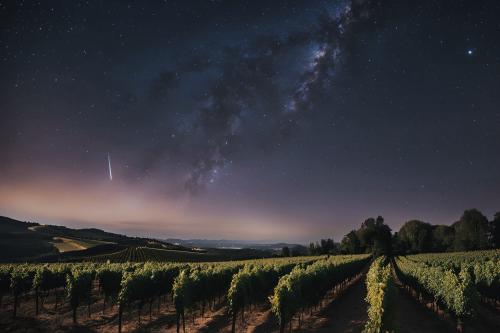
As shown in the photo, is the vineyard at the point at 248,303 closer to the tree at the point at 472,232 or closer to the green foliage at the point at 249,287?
the green foliage at the point at 249,287

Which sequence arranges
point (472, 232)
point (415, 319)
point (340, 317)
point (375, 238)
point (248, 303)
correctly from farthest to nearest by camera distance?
point (375, 238) → point (472, 232) → point (248, 303) → point (340, 317) → point (415, 319)

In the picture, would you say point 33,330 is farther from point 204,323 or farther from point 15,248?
point 15,248

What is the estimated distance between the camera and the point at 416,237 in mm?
140500

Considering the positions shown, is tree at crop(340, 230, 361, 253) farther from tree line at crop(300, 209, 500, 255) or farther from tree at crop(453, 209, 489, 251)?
tree at crop(453, 209, 489, 251)

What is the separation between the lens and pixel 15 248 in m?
119

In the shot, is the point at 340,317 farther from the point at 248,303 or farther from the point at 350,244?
the point at 350,244

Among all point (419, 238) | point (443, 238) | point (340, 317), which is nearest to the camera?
point (340, 317)

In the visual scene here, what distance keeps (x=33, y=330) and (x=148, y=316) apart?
9092 millimetres

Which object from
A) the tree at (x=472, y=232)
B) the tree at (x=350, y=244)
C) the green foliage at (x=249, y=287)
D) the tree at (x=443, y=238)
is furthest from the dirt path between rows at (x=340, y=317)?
the tree at (x=350, y=244)

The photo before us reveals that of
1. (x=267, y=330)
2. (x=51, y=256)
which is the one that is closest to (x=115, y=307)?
(x=267, y=330)

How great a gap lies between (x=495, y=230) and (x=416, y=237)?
92.2 feet

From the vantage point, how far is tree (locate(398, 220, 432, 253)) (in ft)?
450

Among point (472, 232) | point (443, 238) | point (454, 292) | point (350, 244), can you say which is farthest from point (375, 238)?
point (454, 292)

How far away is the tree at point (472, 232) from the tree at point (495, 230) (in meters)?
4.68
